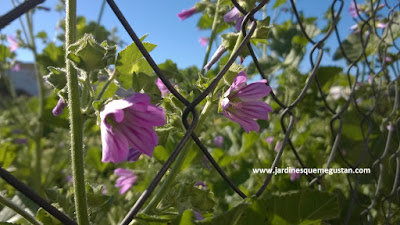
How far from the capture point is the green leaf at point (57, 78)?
0.47 meters

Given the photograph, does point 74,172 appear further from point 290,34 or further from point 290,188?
point 290,34

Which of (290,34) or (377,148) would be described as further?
(290,34)

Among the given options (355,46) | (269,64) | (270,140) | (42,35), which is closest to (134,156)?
(270,140)

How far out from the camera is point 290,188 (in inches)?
47.8

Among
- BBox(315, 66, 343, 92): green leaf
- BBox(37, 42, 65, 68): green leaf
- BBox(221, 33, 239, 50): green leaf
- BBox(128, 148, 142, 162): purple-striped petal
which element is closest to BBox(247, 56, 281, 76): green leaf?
BBox(315, 66, 343, 92): green leaf

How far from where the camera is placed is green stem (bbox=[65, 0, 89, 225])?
437mm

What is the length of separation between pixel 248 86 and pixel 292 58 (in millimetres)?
1269

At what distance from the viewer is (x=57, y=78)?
47cm

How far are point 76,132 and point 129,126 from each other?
58mm

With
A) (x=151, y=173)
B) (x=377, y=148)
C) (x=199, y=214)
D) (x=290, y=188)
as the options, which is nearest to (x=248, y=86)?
(x=199, y=214)

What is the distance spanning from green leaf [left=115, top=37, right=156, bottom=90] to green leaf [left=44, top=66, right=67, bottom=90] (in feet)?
0.21

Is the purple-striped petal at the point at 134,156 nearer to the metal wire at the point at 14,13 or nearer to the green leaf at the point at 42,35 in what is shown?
the metal wire at the point at 14,13

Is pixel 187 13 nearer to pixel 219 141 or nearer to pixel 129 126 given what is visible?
pixel 219 141

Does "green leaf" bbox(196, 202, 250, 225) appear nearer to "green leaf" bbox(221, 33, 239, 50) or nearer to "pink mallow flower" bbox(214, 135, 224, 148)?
"green leaf" bbox(221, 33, 239, 50)
